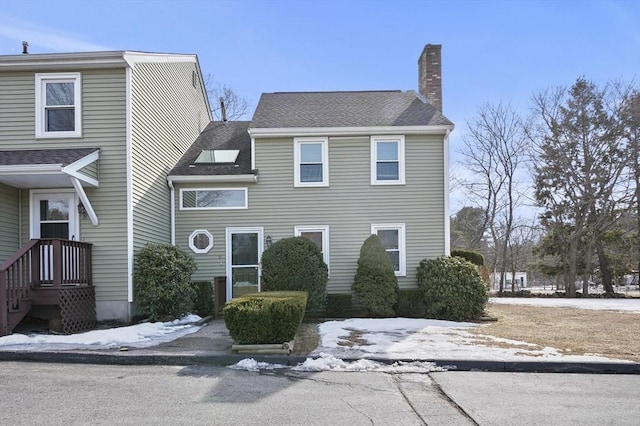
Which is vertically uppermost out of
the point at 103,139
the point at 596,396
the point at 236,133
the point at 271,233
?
the point at 236,133

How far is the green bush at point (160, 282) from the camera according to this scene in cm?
1046

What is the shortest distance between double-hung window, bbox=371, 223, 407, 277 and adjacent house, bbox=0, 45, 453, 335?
0.04m

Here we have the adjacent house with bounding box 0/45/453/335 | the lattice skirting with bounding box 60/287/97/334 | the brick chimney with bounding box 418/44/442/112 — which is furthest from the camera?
the brick chimney with bounding box 418/44/442/112

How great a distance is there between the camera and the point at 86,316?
32.8ft

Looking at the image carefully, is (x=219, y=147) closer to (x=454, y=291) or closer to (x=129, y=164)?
(x=129, y=164)

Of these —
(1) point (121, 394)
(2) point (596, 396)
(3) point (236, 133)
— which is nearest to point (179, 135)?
(3) point (236, 133)

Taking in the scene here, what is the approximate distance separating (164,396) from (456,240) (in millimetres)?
29545

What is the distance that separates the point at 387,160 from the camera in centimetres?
1357

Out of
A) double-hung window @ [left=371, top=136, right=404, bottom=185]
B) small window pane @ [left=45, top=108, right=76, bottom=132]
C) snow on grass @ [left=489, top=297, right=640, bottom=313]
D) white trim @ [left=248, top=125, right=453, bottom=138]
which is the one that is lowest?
snow on grass @ [left=489, top=297, right=640, bottom=313]

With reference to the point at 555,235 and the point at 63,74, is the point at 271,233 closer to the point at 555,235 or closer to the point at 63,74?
the point at 63,74

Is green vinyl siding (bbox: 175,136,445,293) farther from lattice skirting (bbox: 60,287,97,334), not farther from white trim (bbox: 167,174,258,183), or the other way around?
lattice skirting (bbox: 60,287,97,334)

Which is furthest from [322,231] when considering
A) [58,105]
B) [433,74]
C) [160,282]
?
[433,74]

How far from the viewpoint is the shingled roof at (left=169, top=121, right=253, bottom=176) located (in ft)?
44.2

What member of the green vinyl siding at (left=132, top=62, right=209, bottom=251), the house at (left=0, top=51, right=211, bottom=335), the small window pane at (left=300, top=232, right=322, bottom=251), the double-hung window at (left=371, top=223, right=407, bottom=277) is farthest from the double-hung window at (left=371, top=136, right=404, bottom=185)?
the house at (left=0, top=51, right=211, bottom=335)
